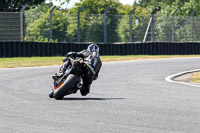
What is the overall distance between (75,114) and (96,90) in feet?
13.0

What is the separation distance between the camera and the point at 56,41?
2642 cm

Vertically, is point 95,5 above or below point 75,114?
above

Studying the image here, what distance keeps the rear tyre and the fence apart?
1481 cm

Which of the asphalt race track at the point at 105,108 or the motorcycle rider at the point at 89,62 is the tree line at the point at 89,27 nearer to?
the asphalt race track at the point at 105,108

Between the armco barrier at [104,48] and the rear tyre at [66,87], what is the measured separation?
13.9 m

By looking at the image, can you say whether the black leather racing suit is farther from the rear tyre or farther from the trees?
the trees

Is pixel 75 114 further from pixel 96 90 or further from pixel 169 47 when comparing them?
pixel 169 47

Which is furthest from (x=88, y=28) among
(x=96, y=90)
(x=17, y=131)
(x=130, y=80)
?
(x=17, y=131)

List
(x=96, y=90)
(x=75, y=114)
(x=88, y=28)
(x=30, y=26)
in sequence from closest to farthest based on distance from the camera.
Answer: (x=75, y=114) < (x=96, y=90) < (x=30, y=26) < (x=88, y=28)

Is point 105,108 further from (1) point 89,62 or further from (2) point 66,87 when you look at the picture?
(1) point 89,62

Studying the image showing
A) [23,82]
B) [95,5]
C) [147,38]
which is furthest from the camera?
[95,5]

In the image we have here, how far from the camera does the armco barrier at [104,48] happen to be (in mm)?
24094

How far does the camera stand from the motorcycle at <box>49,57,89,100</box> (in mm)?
10195

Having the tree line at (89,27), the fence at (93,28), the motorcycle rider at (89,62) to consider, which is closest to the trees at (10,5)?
the tree line at (89,27)
